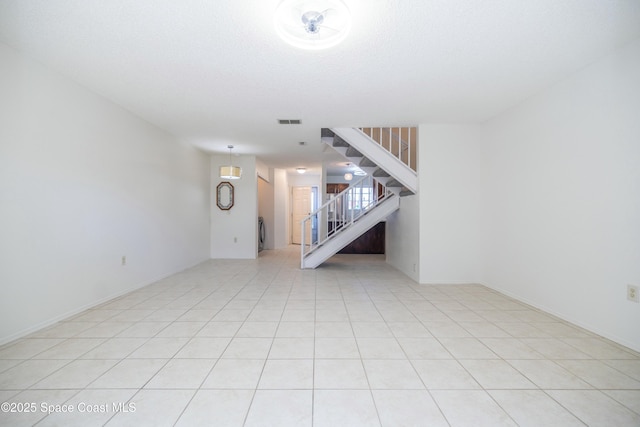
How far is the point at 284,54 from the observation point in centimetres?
249

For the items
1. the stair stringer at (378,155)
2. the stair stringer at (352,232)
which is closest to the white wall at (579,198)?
the stair stringer at (378,155)

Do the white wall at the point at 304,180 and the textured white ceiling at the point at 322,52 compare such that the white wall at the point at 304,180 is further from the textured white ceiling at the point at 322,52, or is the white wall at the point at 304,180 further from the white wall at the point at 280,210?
the textured white ceiling at the point at 322,52

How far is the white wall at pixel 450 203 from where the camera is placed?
172 inches

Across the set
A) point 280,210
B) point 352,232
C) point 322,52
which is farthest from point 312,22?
point 280,210

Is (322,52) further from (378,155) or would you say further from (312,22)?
(378,155)

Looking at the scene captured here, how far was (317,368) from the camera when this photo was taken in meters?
1.92

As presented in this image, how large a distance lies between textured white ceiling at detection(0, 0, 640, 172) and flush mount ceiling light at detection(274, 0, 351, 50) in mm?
186

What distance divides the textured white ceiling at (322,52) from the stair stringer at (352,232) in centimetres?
206

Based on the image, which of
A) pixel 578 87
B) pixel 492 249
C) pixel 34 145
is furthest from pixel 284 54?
pixel 492 249

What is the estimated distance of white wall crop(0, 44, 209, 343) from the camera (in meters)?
2.37

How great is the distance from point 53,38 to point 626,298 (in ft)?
16.6

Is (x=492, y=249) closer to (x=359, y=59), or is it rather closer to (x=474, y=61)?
(x=474, y=61)

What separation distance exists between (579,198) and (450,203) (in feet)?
5.70

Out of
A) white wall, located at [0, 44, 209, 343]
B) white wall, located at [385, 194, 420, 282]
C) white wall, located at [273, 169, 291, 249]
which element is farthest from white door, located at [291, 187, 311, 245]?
white wall, located at [0, 44, 209, 343]
